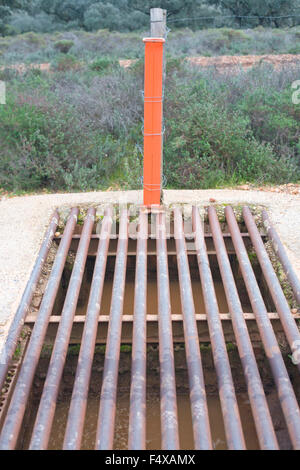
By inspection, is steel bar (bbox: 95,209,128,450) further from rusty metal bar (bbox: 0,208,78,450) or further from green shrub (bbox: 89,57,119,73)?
green shrub (bbox: 89,57,119,73)

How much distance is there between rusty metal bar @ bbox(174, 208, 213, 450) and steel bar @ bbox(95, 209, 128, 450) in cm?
50

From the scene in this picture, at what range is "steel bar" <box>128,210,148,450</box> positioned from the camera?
2.44m

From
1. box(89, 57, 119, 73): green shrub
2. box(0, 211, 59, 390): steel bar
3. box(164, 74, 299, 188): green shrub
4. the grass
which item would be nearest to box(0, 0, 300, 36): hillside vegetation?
the grass

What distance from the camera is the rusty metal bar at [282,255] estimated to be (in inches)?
144

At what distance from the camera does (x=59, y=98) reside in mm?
8141

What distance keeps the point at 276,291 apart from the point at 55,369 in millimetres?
1928

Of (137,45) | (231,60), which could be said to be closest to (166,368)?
(231,60)

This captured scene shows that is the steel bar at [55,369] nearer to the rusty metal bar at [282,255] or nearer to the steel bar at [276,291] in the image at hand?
the steel bar at [276,291]

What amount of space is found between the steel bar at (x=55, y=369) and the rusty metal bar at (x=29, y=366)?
0.11m

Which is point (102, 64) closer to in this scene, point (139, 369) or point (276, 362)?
point (139, 369)

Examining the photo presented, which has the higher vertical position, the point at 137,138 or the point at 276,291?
the point at 137,138

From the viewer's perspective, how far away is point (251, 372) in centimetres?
279
